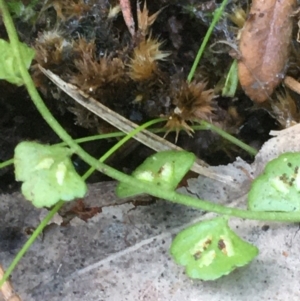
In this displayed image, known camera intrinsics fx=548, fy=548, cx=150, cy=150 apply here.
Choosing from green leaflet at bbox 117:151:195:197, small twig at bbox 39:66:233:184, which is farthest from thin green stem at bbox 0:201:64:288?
small twig at bbox 39:66:233:184

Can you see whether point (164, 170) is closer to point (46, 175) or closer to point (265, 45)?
point (46, 175)

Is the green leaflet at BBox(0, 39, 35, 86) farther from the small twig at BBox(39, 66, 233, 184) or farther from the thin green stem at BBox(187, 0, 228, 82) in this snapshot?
the thin green stem at BBox(187, 0, 228, 82)

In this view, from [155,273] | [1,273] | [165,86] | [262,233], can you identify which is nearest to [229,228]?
[262,233]

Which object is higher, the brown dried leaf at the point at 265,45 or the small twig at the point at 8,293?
the brown dried leaf at the point at 265,45

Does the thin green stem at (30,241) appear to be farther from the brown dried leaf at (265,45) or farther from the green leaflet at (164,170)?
the brown dried leaf at (265,45)

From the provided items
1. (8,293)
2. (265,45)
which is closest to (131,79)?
(265,45)

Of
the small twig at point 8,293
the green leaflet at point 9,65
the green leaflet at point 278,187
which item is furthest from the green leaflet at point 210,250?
the green leaflet at point 9,65
